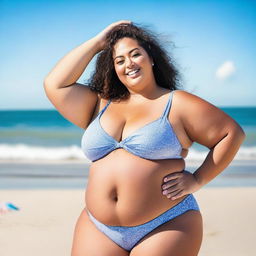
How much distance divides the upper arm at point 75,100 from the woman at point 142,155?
0.04 feet

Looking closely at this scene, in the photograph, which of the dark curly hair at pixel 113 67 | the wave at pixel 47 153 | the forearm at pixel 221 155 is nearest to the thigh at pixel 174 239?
the forearm at pixel 221 155

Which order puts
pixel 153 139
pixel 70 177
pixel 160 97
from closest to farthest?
pixel 153 139 → pixel 160 97 → pixel 70 177

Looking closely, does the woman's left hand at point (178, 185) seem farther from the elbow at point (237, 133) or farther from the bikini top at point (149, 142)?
the elbow at point (237, 133)

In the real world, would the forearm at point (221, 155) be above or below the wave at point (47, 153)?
above

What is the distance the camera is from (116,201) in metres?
2.44

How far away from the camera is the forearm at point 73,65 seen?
2.64m

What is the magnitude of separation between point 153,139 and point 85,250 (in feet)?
2.23

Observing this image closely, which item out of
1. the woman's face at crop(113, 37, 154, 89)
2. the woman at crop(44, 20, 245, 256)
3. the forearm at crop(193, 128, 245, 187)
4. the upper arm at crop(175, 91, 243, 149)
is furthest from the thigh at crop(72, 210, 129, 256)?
→ the woman's face at crop(113, 37, 154, 89)

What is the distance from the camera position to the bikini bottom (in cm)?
241

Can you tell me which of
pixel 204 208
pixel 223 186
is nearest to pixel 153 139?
pixel 204 208

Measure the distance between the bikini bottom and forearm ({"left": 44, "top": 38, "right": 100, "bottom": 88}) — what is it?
817 millimetres

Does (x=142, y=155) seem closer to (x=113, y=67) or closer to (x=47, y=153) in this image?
(x=113, y=67)

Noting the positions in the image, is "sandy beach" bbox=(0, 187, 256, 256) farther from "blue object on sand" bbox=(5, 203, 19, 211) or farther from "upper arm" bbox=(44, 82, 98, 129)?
"upper arm" bbox=(44, 82, 98, 129)

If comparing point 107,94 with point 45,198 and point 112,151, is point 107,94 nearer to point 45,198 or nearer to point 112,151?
point 112,151
